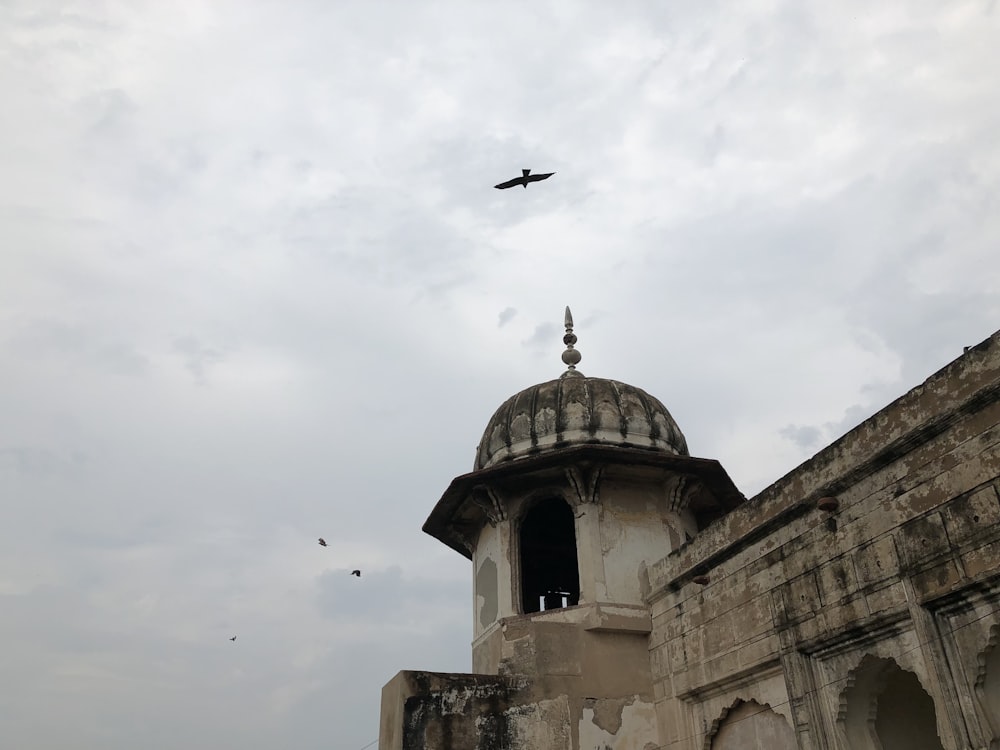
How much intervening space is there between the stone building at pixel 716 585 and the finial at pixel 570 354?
0.04 meters

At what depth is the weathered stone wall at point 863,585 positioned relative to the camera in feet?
20.9

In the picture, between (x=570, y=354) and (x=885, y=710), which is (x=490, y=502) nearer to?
(x=570, y=354)

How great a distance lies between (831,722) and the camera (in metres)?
7.66

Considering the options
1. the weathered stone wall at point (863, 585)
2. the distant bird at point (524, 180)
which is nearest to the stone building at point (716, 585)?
the weathered stone wall at point (863, 585)

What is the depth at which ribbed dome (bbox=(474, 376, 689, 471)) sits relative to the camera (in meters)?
12.3

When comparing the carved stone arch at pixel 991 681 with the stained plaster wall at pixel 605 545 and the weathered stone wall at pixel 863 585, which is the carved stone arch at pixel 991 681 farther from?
the stained plaster wall at pixel 605 545

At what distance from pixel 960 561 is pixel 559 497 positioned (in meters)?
6.11

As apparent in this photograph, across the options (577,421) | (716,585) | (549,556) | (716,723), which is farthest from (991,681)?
(549,556)

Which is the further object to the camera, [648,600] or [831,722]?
[648,600]

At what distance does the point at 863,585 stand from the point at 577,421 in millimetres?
5510

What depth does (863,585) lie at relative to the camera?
7.32 metres

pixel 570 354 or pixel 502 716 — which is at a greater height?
pixel 570 354

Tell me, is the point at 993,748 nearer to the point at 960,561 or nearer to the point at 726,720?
the point at 960,561

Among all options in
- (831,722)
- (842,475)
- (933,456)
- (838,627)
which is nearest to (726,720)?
(831,722)
